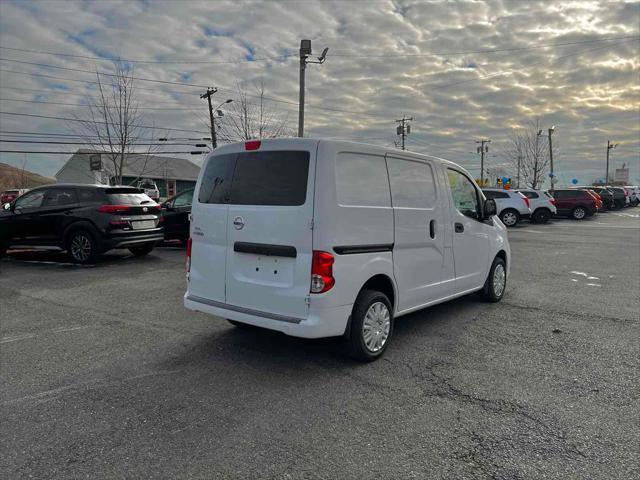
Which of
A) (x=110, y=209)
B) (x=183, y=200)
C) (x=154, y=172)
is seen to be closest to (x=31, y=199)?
(x=110, y=209)

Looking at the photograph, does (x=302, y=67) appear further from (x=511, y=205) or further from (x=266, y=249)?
(x=266, y=249)

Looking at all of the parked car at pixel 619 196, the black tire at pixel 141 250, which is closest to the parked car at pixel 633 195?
the parked car at pixel 619 196

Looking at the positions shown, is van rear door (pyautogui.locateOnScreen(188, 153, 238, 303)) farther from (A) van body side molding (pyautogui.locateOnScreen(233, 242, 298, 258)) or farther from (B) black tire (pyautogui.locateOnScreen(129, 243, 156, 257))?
(B) black tire (pyautogui.locateOnScreen(129, 243, 156, 257))

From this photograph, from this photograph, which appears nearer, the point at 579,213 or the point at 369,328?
the point at 369,328

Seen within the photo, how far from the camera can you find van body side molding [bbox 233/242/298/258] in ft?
12.8

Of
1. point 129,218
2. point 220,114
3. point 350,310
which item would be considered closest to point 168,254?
point 129,218

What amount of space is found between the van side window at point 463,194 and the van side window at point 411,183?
0.53m

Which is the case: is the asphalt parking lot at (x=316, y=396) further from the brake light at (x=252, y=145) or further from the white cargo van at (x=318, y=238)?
the brake light at (x=252, y=145)

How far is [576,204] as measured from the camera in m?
25.8

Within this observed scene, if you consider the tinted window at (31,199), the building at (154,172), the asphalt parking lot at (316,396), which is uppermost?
the building at (154,172)

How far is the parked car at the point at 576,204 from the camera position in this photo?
2555cm

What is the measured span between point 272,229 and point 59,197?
26.4ft

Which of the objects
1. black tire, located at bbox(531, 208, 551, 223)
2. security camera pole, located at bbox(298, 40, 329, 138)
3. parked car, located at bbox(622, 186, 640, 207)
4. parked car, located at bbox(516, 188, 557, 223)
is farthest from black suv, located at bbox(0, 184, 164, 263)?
parked car, located at bbox(622, 186, 640, 207)

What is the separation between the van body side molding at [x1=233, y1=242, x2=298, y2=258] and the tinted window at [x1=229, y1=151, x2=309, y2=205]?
0.37m
